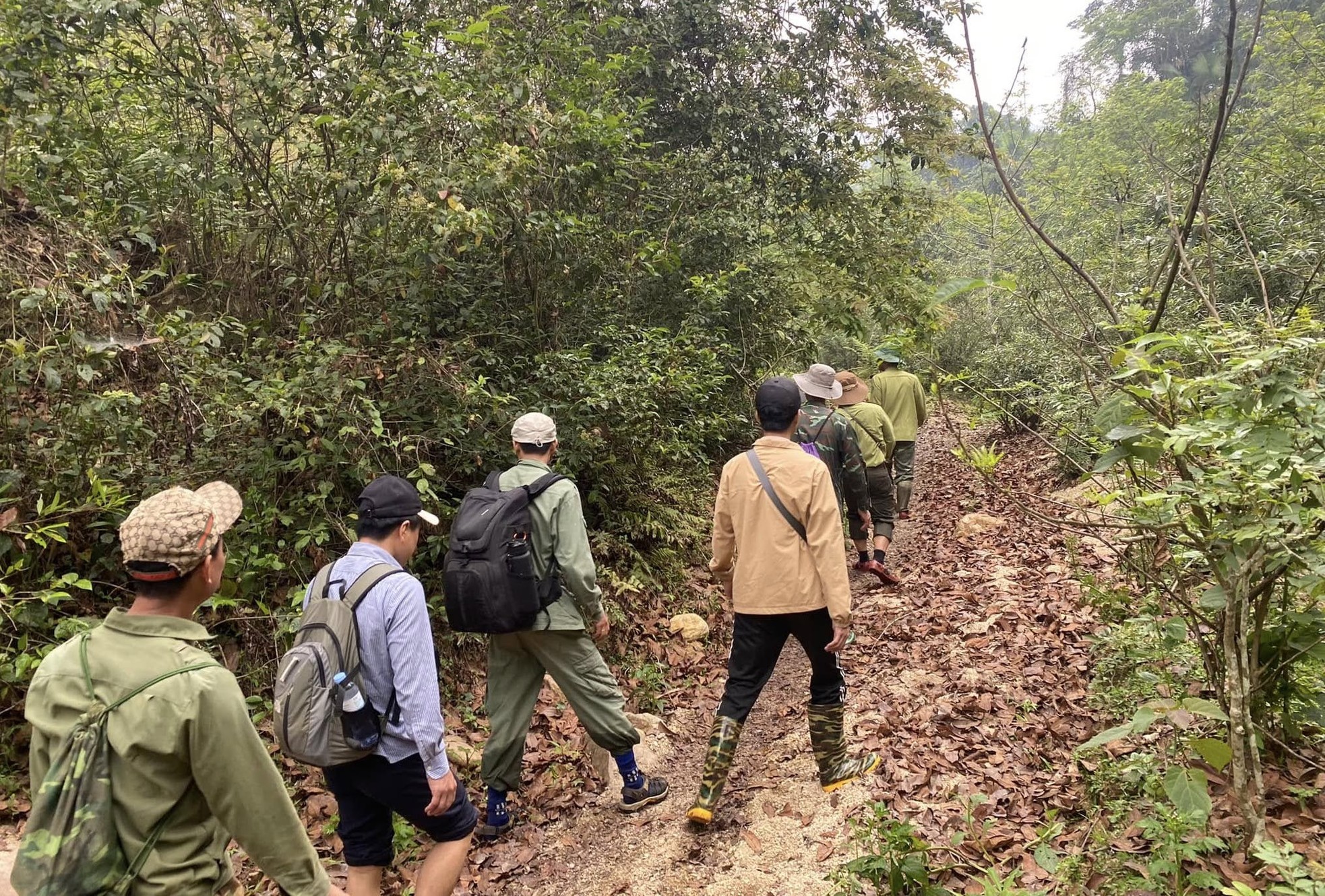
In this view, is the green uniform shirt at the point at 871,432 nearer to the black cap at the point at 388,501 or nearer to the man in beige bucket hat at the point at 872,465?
the man in beige bucket hat at the point at 872,465

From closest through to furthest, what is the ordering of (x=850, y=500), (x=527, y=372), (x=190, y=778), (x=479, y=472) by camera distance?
(x=190, y=778) → (x=479, y=472) → (x=527, y=372) → (x=850, y=500)

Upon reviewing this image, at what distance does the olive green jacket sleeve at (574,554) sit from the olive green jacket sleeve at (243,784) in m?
2.15

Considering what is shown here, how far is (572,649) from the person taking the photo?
14.0 ft

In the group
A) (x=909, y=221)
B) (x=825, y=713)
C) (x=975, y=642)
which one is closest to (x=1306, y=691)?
(x=825, y=713)

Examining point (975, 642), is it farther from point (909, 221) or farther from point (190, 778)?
point (909, 221)

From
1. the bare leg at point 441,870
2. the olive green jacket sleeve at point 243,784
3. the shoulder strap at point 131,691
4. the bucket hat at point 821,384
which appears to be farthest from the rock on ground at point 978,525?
the shoulder strap at point 131,691

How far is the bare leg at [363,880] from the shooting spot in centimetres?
315

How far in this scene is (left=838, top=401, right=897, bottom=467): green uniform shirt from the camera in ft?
26.5

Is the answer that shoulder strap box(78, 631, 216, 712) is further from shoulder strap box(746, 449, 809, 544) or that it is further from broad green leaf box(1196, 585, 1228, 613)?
broad green leaf box(1196, 585, 1228, 613)

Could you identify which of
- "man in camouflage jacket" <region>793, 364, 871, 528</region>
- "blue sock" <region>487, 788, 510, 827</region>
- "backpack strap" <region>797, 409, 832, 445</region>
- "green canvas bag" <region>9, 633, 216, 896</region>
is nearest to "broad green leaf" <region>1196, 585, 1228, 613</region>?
"green canvas bag" <region>9, 633, 216, 896</region>

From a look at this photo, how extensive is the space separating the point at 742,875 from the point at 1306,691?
8.70 feet

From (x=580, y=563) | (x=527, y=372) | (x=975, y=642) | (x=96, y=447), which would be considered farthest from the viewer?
(x=527, y=372)

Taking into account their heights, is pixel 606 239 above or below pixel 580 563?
above

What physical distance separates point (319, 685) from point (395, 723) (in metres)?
0.34
